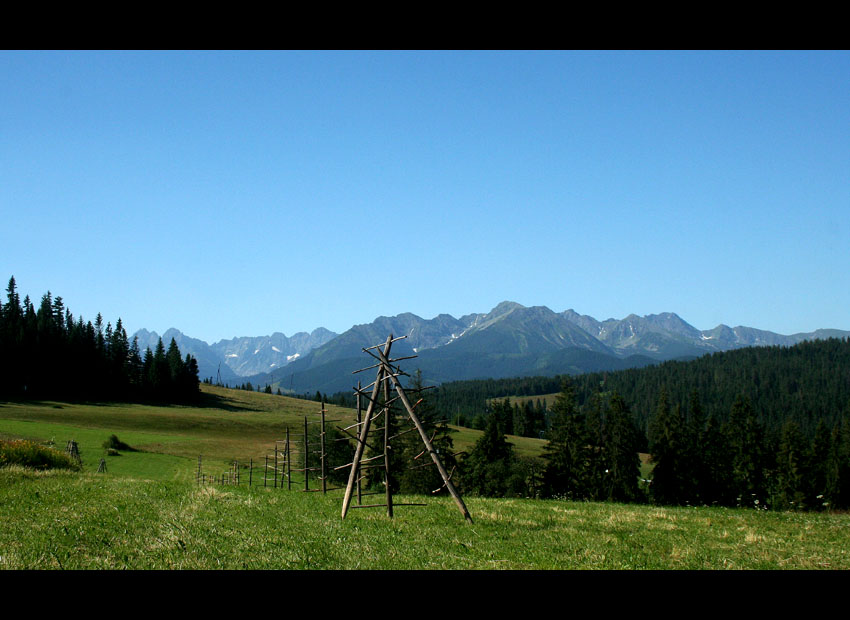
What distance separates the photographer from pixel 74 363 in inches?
4532

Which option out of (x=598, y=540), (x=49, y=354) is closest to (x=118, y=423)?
(x=49, y=354)

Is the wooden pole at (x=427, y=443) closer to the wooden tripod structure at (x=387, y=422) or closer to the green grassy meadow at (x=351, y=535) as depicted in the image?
the wooden tripod structure at (x=387, y=422)

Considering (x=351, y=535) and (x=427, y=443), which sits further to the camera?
(x=427, y=443)

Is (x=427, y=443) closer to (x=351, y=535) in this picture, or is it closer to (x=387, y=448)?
(x=387, y=448)

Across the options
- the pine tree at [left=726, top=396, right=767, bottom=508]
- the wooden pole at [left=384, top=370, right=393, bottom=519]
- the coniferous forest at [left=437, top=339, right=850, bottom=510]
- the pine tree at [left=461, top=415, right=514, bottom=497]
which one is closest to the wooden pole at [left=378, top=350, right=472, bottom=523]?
the wooden pole at [left=384, top=370, right=393, bottom=519]

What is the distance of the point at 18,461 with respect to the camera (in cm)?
2503

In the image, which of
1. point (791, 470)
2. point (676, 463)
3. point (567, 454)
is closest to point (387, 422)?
point (567, 454)

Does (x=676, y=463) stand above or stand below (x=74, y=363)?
below

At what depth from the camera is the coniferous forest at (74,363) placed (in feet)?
347

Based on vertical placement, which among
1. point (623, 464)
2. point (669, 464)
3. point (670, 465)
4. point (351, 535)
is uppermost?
point (351, 535)

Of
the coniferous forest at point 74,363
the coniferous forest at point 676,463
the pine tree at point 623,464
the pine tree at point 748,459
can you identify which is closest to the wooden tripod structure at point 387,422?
the coniferous forest at point 676,463

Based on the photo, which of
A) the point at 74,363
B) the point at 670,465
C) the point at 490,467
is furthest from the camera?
the point at 74,363

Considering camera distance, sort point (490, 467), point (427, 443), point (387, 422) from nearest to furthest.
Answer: point (427, 443)
point (387, 422)
point (490, 467)
